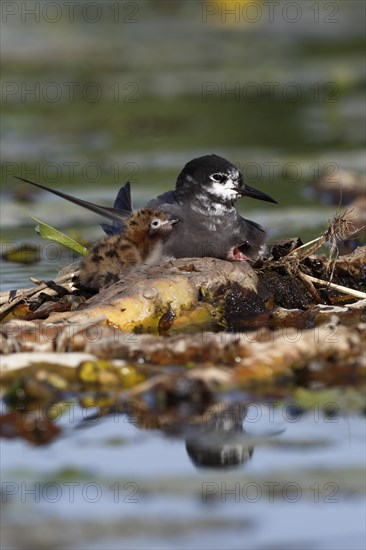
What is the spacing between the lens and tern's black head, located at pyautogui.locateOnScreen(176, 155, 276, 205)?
26.0ft

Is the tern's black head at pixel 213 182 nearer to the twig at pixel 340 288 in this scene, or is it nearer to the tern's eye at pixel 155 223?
the tern's eye at pixel 155 223

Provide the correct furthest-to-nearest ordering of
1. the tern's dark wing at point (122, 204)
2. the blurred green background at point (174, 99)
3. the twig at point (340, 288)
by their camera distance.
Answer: the blurred green background at point (174, 99), the tern's dark wing at point (122, 204), the twig at point (340, 288)

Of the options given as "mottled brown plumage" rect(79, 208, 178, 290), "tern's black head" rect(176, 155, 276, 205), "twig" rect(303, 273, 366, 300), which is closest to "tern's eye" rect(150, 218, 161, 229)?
"mottled brown plumage" rect(79, 208, 178, 290)

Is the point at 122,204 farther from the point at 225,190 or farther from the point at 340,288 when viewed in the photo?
the point at 340,288

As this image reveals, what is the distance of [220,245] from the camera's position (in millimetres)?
7629

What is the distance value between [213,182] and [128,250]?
3.22ft

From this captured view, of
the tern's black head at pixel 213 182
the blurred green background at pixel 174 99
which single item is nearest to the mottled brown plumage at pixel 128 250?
the tern's black head at pixel 213 182

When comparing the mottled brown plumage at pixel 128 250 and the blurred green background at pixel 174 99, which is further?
the blurred green background at pixel 174 99

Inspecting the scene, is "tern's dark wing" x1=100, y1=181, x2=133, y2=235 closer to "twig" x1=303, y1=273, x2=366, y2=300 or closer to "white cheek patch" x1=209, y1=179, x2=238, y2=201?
"white cheek patch" x1=209, y1=179, x2=238, y2=201

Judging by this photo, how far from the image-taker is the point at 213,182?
7.92 m

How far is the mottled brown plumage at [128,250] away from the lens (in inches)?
280

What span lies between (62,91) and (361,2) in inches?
313

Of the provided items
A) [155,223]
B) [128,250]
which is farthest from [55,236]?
[155,223]

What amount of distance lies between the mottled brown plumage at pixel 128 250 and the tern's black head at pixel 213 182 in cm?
49
